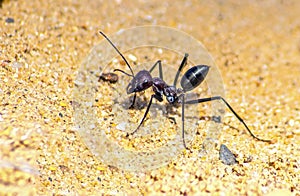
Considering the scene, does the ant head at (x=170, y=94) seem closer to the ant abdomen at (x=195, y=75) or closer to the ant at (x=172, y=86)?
the ant at (x=172, y=86)

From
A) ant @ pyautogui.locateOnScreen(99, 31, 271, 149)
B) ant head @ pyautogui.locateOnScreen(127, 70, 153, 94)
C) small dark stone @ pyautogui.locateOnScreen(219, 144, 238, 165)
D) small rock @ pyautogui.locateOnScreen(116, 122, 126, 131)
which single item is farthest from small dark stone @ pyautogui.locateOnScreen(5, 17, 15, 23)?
small dark stone @ pyautogui.locateOnScreen(219, 144, 238, 165)

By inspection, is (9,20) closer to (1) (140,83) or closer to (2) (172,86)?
(1) (140,83)

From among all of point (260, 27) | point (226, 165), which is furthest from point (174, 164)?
point (260, 27)

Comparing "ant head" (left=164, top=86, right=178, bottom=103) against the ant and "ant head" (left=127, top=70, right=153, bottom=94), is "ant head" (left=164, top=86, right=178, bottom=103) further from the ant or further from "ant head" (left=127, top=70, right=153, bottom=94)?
"ant head" (left=127, top=70, right=153, bottom=94)

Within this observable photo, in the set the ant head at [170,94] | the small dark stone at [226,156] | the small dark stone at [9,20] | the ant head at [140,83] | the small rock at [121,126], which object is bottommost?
the small dark stone at [226,156]

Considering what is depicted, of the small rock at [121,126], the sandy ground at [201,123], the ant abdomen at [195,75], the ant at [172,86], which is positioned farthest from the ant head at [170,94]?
the small rock at [121,126]

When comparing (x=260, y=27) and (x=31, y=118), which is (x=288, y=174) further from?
(x=260, y=27)

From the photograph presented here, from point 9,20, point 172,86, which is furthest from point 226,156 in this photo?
point 9,20
